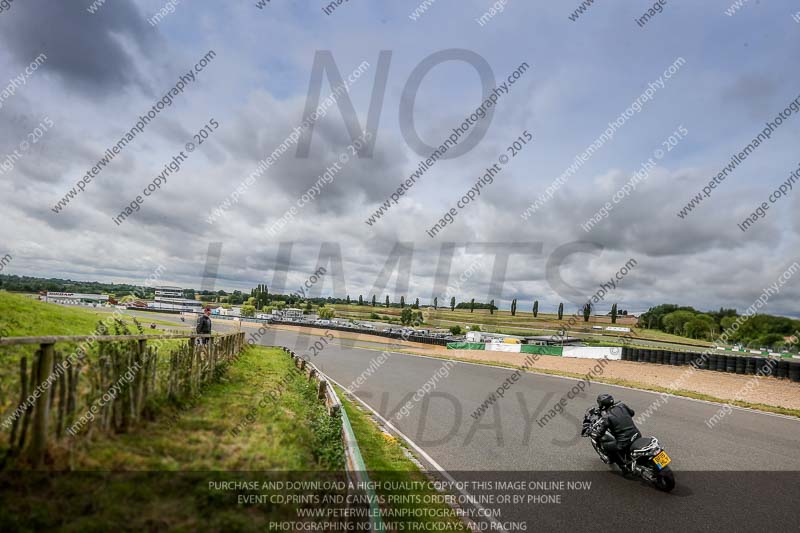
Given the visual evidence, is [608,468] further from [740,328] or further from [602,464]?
[740,328]

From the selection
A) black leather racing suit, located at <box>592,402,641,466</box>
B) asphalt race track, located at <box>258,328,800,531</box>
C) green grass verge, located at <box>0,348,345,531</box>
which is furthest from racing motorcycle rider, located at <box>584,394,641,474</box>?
green grass verge, located at <box>0,348,345,531</box>

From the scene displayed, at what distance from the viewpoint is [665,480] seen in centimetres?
660

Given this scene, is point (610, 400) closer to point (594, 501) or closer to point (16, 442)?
point (594, 501)

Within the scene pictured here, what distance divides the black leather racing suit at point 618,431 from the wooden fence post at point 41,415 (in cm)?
786

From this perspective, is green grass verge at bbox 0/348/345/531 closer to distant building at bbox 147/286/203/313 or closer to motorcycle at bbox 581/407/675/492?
motorcycle at bbox 581/407/675/492

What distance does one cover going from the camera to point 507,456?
808 centimetres

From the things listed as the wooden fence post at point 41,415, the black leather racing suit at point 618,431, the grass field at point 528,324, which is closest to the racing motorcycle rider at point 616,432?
the black leather racing suit at point 618,431

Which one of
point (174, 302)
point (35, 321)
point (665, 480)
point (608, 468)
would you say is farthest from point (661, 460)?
point (174, 302)

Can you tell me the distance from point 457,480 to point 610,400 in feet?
10.6

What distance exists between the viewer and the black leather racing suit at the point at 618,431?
7281 mm

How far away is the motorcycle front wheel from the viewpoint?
6547 mm

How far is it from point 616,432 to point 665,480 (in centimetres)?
98

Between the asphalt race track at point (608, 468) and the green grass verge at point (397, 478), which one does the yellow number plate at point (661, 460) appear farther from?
the green grass verge at point (397, 478)

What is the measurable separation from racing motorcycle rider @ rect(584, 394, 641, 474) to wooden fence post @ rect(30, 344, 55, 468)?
786 centimetres
